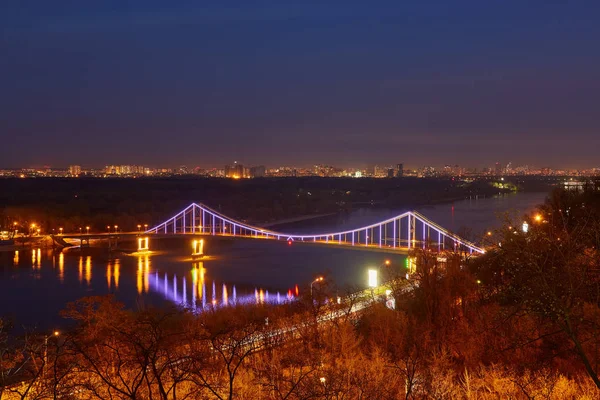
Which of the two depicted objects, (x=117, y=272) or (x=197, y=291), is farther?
(x=117, y=272)

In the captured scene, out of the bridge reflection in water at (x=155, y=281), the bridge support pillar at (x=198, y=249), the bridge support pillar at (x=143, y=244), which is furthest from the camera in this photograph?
the bridge support pillar at (x=143, y=244)

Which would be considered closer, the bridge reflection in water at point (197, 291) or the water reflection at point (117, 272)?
the bridge reflection in water at point (197, 291)

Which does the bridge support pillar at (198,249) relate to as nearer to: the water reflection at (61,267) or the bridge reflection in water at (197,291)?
→ the bridge reflection in water at (197,291)

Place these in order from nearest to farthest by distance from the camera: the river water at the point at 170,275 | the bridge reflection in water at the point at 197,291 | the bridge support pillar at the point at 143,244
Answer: the bridge reflection in water at the point at 197,291 < the river water at the point at 170,275 < the bridge support pillar at the point at 143,244

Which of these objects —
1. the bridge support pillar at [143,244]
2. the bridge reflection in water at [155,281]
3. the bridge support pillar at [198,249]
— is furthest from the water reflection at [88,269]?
the bridge support pillar at [198,249]

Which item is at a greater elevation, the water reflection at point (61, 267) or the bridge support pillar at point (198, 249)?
the bridge support pillar at point (198, 249)

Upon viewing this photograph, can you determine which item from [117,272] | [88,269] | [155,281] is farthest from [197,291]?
[88,269]

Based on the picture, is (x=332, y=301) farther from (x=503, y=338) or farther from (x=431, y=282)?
(x=503, y=338)

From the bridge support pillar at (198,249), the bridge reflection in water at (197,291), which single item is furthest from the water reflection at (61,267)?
the bridge support pillar at (198,249)

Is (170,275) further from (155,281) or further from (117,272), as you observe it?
(117,272)
